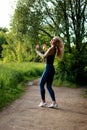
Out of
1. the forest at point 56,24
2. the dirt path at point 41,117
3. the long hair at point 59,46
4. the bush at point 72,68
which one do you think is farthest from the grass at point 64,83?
the long hair at point 59,46

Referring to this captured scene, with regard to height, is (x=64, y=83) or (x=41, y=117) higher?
(x=41, y=117)

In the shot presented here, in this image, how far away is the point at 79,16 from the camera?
25.5 m

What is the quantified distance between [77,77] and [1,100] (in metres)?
12.1

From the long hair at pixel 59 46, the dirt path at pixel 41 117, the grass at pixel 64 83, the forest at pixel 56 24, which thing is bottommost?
the grass at pixel 64 83

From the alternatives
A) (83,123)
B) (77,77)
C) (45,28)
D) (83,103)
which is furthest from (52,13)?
(83,123)

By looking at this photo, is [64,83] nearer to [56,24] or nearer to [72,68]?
[72,68]

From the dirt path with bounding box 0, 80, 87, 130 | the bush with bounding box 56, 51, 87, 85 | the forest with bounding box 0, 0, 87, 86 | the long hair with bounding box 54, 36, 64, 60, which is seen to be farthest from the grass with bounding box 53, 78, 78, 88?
the long hair with bounding box 54, 36, 64, 60

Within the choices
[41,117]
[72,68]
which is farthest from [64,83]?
[41,117]

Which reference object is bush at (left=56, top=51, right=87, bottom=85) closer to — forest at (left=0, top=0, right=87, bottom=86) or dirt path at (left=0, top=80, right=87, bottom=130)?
forest at (left=0, top=0, right=87, bottom=86)

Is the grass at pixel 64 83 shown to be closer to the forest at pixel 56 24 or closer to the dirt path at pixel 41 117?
the forest at pixel 56 24

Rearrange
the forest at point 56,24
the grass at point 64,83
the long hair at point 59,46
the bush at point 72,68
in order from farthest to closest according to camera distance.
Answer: the forest at point 56,24
the bush at point 72,68
the grass at point 64,83
the long hair at point 59,46

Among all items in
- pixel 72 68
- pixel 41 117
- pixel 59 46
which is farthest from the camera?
pixel 72 68

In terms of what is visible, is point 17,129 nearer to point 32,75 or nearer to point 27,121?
point 27,121

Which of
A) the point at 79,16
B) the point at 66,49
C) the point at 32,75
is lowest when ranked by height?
the point at 32,75
